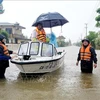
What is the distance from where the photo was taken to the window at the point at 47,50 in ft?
33.1

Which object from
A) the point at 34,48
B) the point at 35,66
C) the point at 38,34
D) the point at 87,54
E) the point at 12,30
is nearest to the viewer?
the point at 35,66

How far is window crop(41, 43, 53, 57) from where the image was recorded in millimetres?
10102

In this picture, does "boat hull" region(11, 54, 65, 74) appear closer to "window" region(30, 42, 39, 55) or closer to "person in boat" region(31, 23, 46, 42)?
"window" region(30, 42, 39, 55)

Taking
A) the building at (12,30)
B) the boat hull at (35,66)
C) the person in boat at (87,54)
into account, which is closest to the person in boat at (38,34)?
the boat hull at (35,66)

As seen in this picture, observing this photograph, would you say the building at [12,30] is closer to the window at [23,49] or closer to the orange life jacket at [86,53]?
the window at [23,49]

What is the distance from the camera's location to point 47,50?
10.3 meters

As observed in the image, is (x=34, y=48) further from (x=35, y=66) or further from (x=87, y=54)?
(x=87, y=54)

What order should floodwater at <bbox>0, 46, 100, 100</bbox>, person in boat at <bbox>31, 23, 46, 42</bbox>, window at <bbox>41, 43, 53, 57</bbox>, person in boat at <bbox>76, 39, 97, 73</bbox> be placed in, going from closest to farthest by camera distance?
floodwater at <bbox>0, 46, 100, 100</bbox> → person in boat at <bbox>76, 39, 97, 73</bbox> → window at <bbox>41, 43, 53, 57</bbox> → person in boat at <bbox>31, 23, 46, 42</bbox>

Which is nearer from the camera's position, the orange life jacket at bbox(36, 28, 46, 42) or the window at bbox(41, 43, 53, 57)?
the window at bbox(41, 43, 53, 57)

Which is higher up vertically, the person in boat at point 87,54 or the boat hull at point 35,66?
the person in boat at point 87,54

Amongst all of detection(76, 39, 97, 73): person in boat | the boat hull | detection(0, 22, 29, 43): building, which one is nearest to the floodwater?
the boat hull

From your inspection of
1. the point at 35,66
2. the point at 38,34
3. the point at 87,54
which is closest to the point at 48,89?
the point at 35,66

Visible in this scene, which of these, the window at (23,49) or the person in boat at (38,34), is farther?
the person in boat at (38,34)

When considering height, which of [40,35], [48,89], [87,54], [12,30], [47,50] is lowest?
[48,89]
